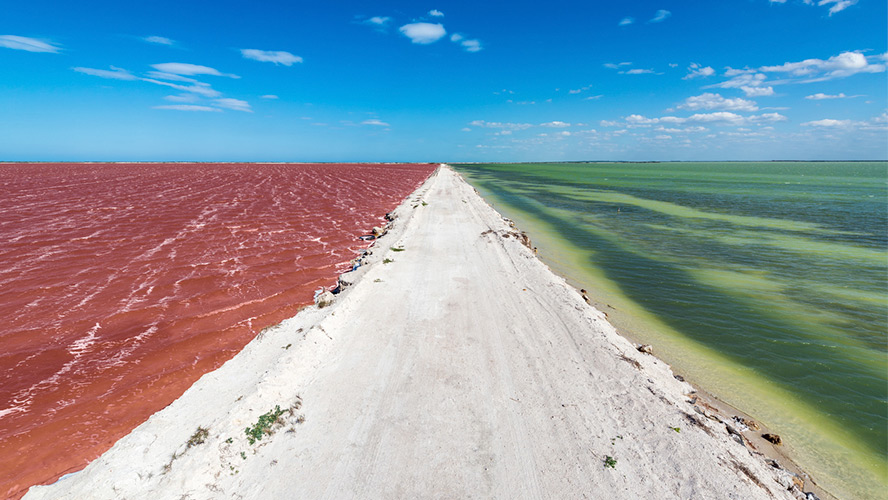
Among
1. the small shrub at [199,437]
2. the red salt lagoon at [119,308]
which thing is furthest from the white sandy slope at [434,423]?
the red salt lagoon at [119,308]

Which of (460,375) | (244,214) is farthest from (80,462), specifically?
(244,214)

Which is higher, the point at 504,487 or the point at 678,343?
the point at 504,487


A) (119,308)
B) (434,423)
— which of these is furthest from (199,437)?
(119,308)

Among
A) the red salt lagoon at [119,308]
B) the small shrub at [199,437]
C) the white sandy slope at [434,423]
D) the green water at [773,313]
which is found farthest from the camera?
the green water at [773,313]

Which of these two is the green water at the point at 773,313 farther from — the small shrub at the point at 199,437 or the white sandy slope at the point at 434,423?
the small shrub at the point at 199,437

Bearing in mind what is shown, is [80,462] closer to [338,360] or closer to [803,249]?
[338,360]

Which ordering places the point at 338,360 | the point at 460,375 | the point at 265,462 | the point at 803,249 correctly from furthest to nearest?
the point at 803,249 → the point at 338,360 → the point at 460,375 → the point at 265,462

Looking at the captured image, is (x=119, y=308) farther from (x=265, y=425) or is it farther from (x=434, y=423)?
(x=434, y=423)
